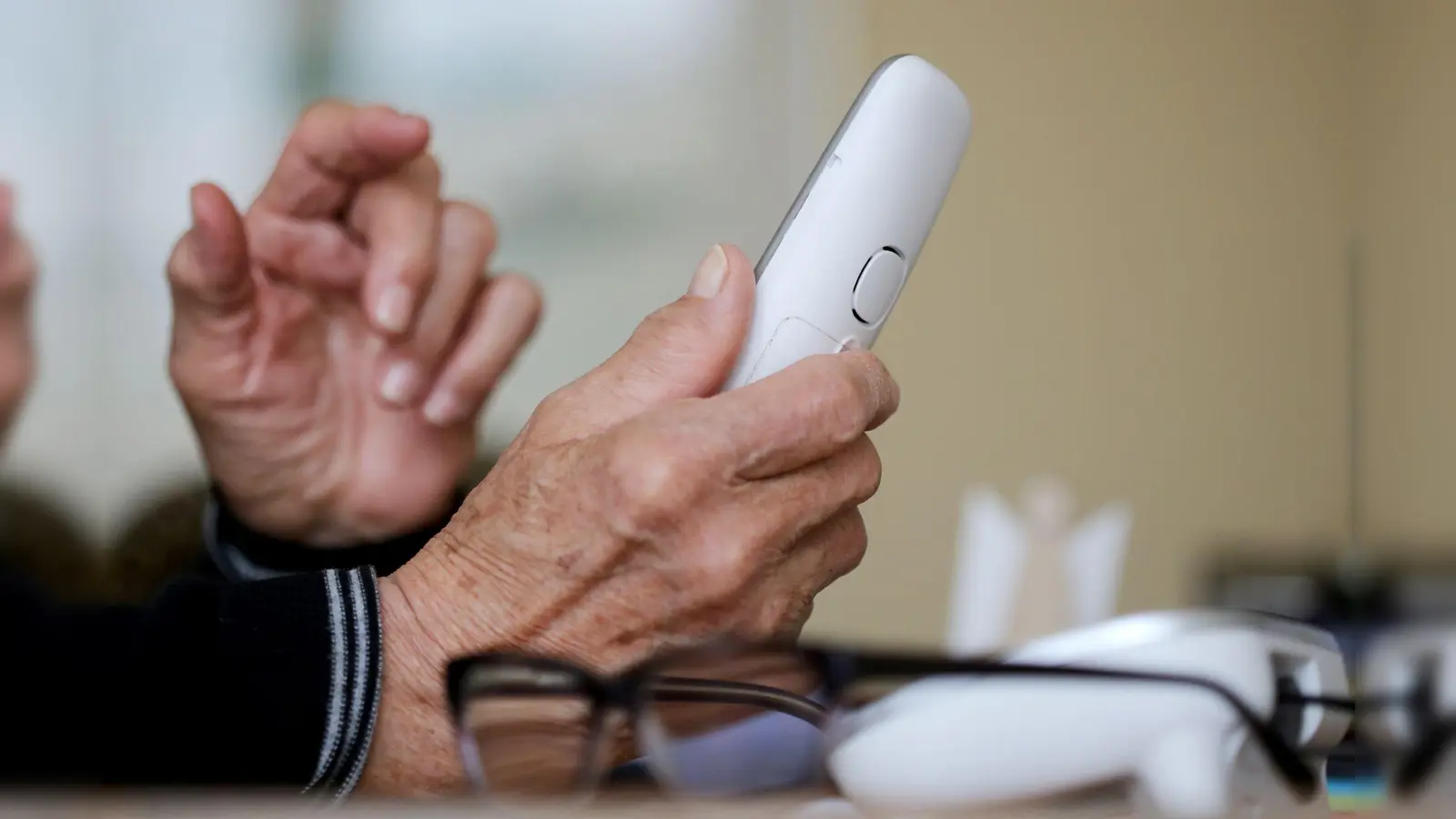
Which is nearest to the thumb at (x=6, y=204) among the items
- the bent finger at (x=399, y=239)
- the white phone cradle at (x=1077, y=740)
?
the bent finger at (x=399, y=239)

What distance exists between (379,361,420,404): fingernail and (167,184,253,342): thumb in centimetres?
7

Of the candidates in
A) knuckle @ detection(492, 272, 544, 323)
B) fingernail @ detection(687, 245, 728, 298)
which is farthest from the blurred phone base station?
fingernail @ detection(687, 245, 728, 298)

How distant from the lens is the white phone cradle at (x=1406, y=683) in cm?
22

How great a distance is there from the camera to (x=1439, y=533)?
1.66 metres

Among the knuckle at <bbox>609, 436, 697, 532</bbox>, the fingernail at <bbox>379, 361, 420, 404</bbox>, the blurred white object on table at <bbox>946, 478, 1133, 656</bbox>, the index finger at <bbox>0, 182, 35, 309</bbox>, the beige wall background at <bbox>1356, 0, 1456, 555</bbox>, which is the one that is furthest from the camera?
the beige wall background at <bbox>1356, 0, 1456, 555</bbox>

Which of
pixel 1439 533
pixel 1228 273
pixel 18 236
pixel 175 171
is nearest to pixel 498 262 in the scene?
pixel 175 171

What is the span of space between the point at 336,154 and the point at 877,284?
0.28m

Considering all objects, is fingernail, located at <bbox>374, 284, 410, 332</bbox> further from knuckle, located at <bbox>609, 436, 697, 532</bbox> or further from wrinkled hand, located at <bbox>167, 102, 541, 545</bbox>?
knuckle, located at <bbox>609, 436, 697, 532</bbox>

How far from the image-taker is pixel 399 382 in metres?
0.55

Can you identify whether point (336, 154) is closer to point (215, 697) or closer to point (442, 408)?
point (442, 408)

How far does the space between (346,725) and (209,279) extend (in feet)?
0.90

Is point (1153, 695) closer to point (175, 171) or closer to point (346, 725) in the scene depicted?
point (346, 725)

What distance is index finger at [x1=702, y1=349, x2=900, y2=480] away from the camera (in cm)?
32

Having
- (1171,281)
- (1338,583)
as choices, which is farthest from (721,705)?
(1171,281)
